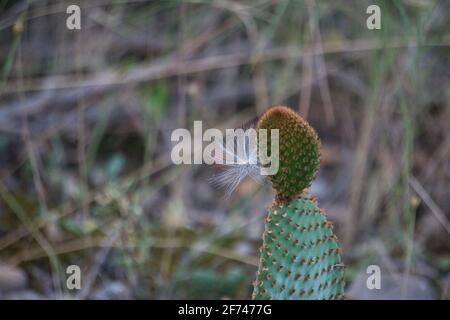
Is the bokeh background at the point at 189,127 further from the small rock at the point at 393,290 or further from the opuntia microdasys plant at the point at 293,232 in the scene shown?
the opuntia microdasys plant at the point at 293,232

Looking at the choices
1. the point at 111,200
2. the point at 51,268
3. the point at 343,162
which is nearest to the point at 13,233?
the point at 51,268

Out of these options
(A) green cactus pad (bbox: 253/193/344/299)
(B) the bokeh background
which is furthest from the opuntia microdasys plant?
(B) the bokeh background

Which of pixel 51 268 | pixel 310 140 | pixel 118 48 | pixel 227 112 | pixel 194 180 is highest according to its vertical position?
pixel 118 48

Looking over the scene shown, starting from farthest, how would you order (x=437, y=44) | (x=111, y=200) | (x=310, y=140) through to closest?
(x=437, y=44)
(x=111, y=200)
(x=310, y=140)

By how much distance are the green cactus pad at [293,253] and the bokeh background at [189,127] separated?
2.51ft

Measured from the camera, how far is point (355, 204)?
2543 mm

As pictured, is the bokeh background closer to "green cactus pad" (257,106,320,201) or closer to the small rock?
the small rock

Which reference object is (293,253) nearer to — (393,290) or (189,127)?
(393,290)

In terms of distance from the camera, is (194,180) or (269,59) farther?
(194,180)

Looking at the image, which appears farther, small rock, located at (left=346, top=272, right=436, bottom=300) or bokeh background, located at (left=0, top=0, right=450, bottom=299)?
bokeh background, located at (left=0, top=0, right=450, bottom=299)

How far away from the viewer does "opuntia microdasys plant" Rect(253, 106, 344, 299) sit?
52.4 inches

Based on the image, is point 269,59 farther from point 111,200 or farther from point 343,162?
point 111,200

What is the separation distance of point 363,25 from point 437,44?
0.87 feet

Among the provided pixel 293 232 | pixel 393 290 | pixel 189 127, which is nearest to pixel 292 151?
pixel 293 232
